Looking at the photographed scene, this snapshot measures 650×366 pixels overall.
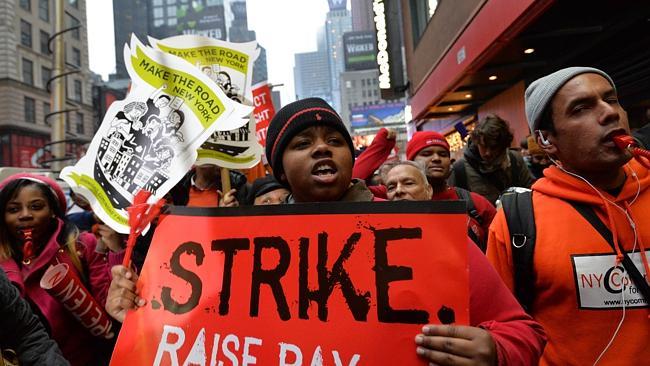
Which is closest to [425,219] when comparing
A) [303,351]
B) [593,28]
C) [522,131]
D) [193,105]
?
[303,351]

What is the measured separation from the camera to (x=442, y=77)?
40.5 feet

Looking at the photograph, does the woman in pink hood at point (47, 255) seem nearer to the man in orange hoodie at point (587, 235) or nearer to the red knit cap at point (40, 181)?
the red knit cap at point (40, 181)

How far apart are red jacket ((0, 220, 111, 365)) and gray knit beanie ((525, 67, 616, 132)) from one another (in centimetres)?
257

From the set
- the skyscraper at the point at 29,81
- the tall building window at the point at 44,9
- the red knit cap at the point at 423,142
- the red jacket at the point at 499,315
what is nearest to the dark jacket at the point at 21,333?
the red jacket at the point at 499,315

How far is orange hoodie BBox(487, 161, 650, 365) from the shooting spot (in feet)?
5.46

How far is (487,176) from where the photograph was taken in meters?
4.30

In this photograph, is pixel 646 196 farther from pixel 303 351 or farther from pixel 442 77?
pixel 442 77

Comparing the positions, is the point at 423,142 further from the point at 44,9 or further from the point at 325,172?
the point at 44,9

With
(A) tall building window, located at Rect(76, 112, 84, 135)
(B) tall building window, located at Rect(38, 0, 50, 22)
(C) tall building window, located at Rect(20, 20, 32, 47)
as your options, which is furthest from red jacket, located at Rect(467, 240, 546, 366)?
(A) tall building window, located at Rect(76, 112, 84, 135)

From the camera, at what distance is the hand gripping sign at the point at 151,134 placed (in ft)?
6.79

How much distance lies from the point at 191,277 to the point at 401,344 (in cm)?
75

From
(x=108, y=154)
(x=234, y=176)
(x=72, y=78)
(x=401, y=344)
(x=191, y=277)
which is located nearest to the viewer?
(x=401, y=344)

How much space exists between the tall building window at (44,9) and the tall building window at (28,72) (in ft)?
15.9

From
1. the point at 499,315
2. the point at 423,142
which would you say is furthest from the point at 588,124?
the point at 423,142
